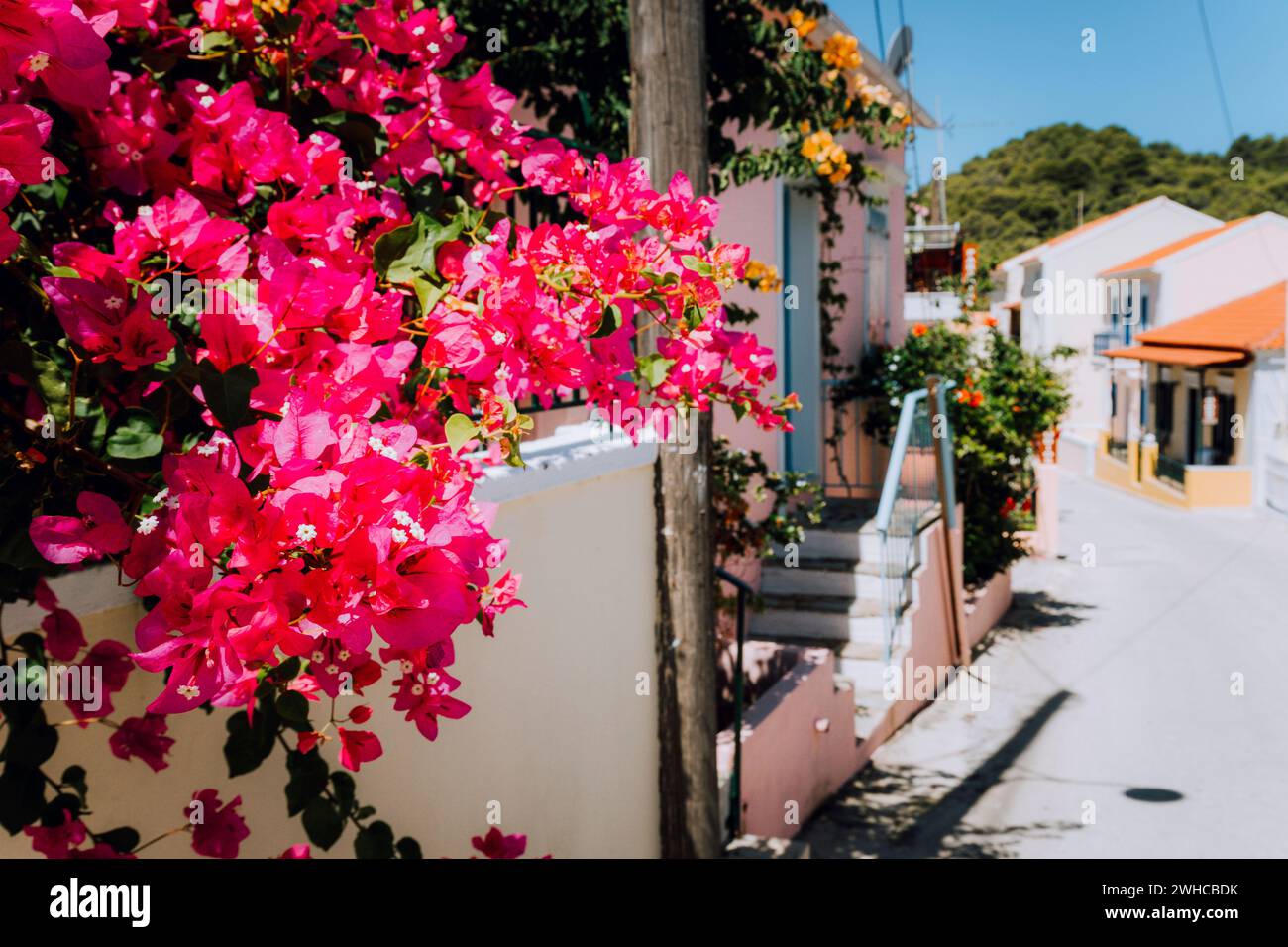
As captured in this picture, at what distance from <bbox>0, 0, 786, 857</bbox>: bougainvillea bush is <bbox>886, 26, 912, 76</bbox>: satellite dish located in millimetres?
9307

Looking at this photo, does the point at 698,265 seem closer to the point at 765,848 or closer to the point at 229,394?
the point at 229,394

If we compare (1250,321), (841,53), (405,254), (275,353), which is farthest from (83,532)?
(1250,321)

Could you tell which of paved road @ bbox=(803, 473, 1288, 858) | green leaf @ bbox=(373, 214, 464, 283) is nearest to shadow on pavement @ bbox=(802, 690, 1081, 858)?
paved road @ bbox=(803, 473, 1288, 858)

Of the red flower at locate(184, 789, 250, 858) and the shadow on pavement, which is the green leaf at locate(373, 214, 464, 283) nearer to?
the red flower at locate(184, 789, 250, 858)

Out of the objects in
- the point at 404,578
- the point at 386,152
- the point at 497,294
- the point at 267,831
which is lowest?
the point at 267,831

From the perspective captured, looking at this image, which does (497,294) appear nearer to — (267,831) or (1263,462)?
(267,831)

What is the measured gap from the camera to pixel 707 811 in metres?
3.51

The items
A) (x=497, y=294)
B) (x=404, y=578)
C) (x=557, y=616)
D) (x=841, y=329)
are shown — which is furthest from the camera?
(x=841, y=329)

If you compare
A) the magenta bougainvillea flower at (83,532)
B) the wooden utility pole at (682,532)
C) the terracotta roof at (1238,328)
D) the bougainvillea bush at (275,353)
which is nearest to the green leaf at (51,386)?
the bougainvillea bush at (275,353)

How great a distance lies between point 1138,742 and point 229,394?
696 cm

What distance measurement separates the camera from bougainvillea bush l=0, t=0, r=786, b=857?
1008 millimetres

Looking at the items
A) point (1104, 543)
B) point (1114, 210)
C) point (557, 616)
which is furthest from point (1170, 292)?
point (557, 616)

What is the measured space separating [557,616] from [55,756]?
1.62m

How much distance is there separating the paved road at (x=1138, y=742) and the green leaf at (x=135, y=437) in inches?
173
